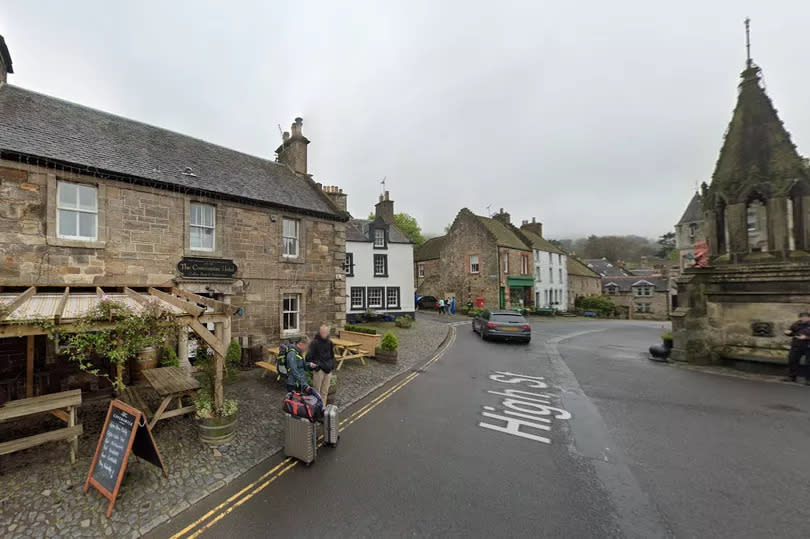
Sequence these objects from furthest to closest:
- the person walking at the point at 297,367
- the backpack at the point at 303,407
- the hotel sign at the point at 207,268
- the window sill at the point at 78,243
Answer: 1. the hotel sign at the point at 207,268
2. the window sill at the point at 78,243
3. the person walking at the point at 297,367
4. the backpack at the point at 303,407

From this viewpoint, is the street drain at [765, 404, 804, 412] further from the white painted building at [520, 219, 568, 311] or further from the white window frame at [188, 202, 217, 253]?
the white painted building at [520, 219, 568, 311]

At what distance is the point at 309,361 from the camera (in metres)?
6.64

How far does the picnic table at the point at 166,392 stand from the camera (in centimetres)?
568

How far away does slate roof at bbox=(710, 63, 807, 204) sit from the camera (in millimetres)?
11070

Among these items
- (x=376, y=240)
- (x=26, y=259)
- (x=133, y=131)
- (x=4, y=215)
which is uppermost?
(x=133, y=131)

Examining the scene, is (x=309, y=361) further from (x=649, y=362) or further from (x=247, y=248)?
(x=649, y=362)

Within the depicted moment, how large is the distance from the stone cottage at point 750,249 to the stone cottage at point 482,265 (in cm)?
1876

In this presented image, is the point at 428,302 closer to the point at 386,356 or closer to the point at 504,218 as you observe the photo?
the point at 504,218

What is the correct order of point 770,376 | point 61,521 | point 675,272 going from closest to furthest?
point 61,521, point 770,376, point 675,272

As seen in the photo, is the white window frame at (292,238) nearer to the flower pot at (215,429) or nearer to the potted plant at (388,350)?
the potted plant at (388,350)

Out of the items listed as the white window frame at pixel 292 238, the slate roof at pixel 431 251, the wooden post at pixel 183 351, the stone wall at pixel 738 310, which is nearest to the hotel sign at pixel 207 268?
the wooden post at pixel 183 351

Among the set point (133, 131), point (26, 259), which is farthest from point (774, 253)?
point (133, 131)

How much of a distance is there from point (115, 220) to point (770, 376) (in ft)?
66.9

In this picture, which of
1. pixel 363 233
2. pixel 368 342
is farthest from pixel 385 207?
pixel 368 342
